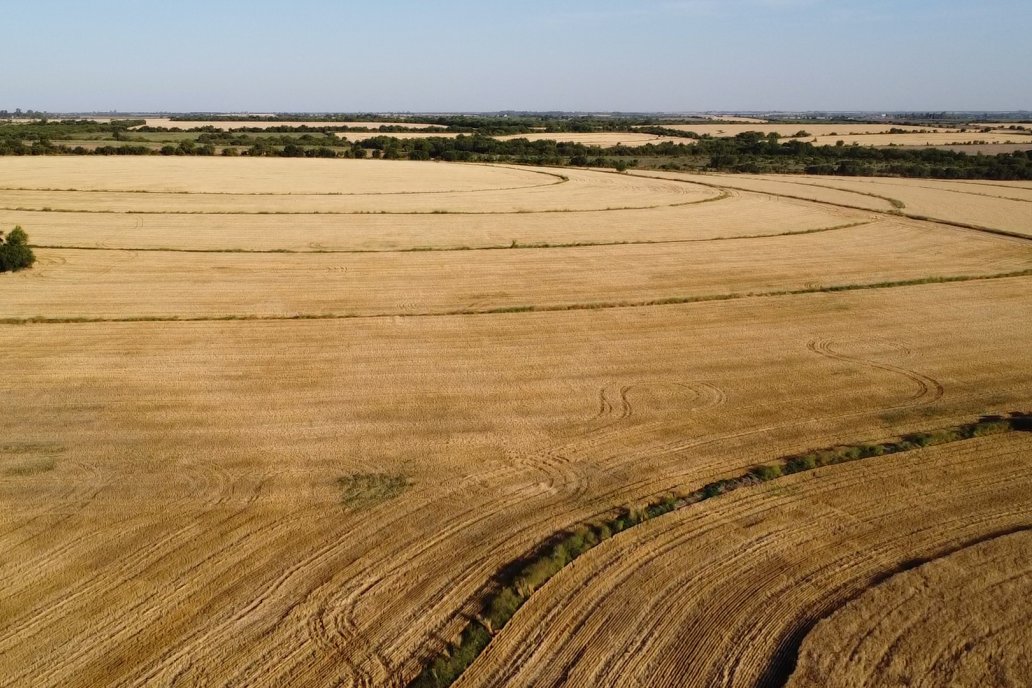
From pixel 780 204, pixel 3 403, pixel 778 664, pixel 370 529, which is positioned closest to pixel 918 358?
pixel 778 664

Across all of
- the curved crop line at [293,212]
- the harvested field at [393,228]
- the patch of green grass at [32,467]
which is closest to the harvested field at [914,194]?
the harvested field at [393,228]

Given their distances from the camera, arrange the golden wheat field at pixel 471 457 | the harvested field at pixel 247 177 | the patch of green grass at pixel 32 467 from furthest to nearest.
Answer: the harvested field at pixel 247 177 → the patch of green grass at pixel 32 467 → the golden wheat field at pixel 471 457

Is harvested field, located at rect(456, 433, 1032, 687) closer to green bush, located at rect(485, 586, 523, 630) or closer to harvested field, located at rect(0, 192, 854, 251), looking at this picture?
green bush, located at rect(485, 586, 523, 630)

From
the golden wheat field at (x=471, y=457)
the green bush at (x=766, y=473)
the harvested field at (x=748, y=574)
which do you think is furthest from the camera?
the green bush at (x=766, y=473)

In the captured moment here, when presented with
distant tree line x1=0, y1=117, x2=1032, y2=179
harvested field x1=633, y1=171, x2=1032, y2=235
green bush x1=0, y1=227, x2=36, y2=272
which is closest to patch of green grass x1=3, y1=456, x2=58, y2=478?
green bush x1=0, y1=227, x2=36, y2=272

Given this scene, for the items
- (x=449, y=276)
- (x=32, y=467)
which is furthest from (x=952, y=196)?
(x=32, y=467)

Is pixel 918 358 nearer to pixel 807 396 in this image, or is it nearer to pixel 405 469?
pixel 807 396

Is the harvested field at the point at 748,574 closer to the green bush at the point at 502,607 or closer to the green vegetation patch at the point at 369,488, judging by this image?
the green bush at the point at 502,607
